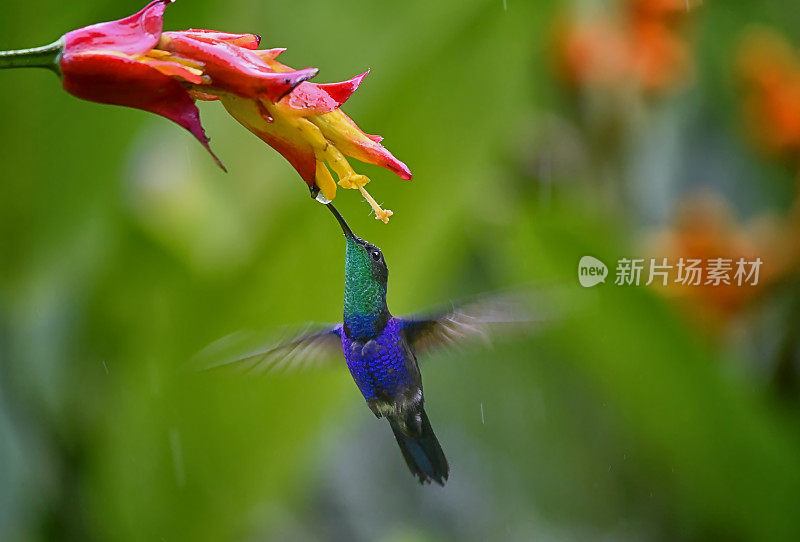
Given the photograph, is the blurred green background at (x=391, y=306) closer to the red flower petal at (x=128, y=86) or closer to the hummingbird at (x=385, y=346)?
the hummingbird at (x=385, y=346)

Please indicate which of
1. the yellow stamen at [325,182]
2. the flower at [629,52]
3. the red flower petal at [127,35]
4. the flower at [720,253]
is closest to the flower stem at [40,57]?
the red flower petal at [127,35]

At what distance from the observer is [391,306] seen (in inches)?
21.3

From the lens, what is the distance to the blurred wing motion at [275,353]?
0.40 meters

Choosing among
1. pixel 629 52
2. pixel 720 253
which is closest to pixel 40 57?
pixel 720 253

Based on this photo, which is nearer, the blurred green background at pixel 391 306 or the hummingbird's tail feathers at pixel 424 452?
the hummingbird's tail feathers at pixel 424 452

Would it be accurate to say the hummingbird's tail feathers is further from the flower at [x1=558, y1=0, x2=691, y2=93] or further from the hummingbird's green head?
the flower at [x1=558, y1=0, x2=691, y2=93]

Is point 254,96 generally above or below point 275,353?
above

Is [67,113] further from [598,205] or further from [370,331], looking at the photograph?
[598,205]

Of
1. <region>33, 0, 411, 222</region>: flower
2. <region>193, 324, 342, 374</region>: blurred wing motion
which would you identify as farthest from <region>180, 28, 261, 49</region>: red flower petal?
<region>193, 324, 342, 374</region>: blurred wing motion

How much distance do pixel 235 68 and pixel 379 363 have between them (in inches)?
6.1

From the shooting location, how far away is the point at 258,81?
1.09ft

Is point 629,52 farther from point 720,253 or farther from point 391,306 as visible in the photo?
point 391,306

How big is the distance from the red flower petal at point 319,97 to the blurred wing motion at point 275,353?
11 centimetres

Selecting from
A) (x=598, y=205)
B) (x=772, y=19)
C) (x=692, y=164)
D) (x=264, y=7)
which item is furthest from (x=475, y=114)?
(x=772, y=19)
